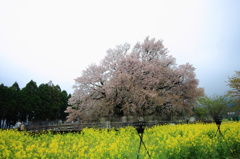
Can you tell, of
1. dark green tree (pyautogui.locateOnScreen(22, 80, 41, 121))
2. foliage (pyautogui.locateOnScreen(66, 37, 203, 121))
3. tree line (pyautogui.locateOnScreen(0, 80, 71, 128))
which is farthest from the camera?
dark green tree (pyautogui.locateOnScreen(22, 80, 41, 121))

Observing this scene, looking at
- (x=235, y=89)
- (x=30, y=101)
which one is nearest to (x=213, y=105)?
(x=235, y=89)

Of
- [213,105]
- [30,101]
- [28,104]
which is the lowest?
[213,105]

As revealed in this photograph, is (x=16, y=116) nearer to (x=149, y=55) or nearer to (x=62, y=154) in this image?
(x=149, y=55)

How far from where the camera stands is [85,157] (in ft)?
21.1

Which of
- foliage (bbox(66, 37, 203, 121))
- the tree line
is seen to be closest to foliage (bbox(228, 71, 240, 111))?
foliage (bbox(66, 37, 203, 121))

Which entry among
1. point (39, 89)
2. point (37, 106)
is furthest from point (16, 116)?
point (39, 89)

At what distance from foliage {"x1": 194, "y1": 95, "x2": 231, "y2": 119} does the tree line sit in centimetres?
2975

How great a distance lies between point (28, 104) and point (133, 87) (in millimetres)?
22215

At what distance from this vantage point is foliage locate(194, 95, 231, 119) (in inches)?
1406

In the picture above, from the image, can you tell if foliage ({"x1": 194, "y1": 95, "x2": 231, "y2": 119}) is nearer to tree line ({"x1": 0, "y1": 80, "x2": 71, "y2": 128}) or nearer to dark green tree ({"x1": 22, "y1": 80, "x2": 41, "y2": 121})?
tree line ({"x1": 0, "y1": 80, "x2": 71, "y2": 128})

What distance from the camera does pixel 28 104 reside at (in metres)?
35.2

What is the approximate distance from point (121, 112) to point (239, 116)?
2198cm

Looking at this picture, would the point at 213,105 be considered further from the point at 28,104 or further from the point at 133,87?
the point at 28,104

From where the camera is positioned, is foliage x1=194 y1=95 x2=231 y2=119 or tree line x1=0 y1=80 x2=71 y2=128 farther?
foliage x1=194 y1=95 x2=231 y2=119
